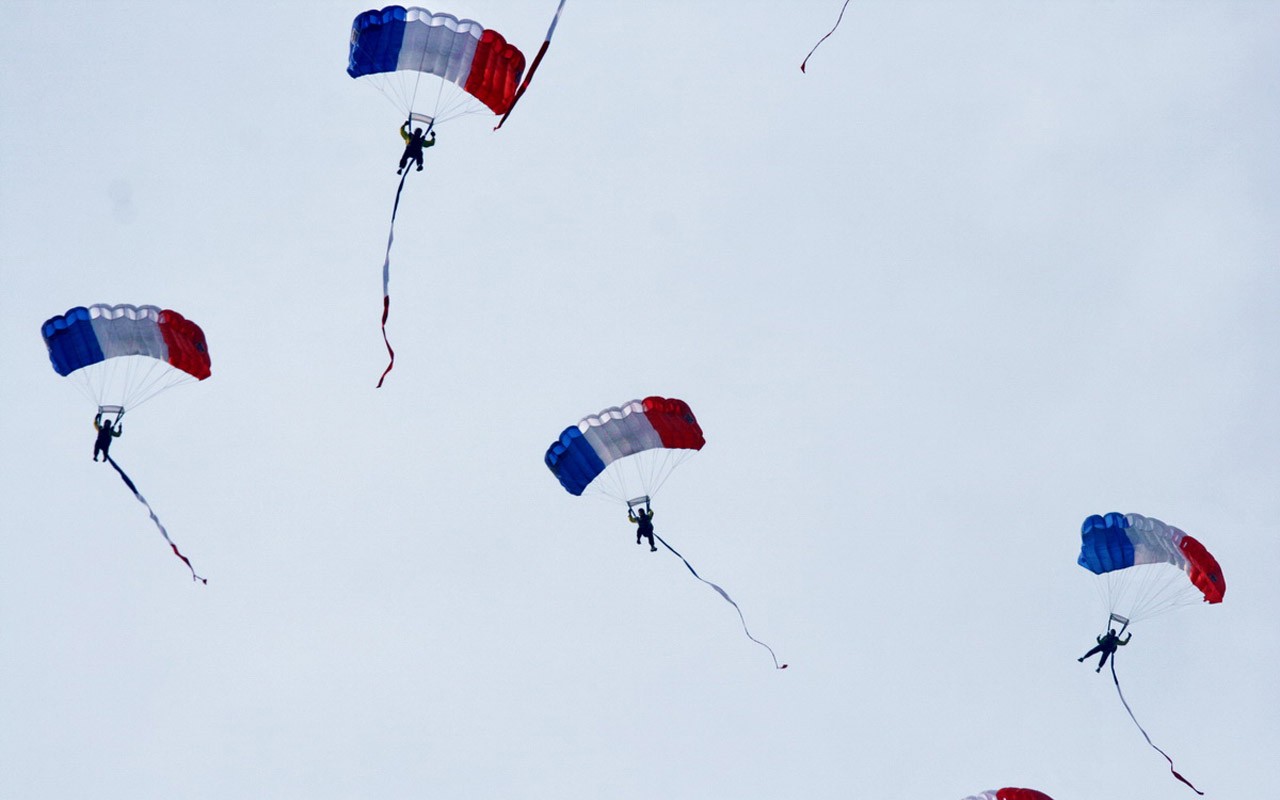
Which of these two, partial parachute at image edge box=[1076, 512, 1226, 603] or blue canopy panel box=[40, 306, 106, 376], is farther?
partial parachute at image edge box=[1076, 512, 1226, 603]

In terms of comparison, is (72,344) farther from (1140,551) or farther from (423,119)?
(1140,551)

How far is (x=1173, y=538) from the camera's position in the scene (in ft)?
109

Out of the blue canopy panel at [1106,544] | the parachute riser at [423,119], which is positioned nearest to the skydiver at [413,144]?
the parachute riser at [423,119]

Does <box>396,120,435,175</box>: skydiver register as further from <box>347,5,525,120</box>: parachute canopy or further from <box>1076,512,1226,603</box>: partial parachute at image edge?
<box>1076,512,1226,603</box>: partial parachute at image edge

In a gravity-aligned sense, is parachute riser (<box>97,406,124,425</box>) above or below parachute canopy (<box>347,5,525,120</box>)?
below

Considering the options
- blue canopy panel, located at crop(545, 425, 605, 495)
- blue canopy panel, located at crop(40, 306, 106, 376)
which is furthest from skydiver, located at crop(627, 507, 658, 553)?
blue canopy panel, located at crop(40, 306, 106, 376)

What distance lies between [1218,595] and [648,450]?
11322 mm

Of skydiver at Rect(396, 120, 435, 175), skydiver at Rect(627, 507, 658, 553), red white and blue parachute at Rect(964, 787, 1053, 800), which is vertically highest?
skydiver at Rect(396, 120, 435, 175)

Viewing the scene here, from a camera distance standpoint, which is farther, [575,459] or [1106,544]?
[1106,544]

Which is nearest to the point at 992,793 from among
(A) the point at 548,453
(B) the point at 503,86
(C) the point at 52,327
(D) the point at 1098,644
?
(D) the point at 1098,644

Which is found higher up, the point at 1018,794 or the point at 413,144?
the point at 413,144

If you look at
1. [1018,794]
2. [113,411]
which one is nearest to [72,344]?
[113,411]

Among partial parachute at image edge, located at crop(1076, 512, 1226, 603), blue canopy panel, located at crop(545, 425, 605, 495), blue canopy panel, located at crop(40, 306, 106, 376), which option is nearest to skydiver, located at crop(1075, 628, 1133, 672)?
partial parachute at image edge, located at crop(1076, 512, 1226, 603)

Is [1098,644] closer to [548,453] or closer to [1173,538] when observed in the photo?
[1173,538]
